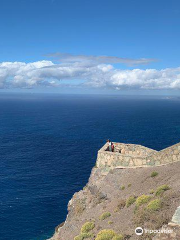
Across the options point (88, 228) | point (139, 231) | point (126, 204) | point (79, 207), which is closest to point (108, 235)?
point (139, 231)

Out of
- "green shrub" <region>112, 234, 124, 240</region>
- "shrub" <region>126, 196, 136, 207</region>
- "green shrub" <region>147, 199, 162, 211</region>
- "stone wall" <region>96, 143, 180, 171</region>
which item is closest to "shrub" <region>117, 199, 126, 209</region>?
"shrub" <region>126, 196, 136, 207</region>

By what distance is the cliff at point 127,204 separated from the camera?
1495 centimetres

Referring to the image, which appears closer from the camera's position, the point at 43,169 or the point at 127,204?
the point at 127,204

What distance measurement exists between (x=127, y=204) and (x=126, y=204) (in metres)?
0.25

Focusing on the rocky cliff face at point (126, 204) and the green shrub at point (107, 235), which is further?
the green shrub at point (107, 235)

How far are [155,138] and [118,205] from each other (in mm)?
83303

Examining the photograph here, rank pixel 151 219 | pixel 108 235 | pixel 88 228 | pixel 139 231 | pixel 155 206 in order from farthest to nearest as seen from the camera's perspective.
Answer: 1. pixel 88 228
2. pixel 155 206
3. pixel 108 235
4. pixel 151 219
5. pixel 139 231

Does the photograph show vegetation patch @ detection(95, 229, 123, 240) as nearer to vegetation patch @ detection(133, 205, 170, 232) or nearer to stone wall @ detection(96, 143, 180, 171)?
vegetation patch @ detection(133, 205, 170, 232)

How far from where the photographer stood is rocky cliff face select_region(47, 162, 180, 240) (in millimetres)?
15359

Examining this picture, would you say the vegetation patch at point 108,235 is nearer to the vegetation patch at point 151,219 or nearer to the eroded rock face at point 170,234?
the vegetation patch at point 151,219

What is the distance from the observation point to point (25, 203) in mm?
51094

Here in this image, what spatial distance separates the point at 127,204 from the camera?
68.5 feet

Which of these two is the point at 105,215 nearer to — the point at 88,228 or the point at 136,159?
the point at 88,228

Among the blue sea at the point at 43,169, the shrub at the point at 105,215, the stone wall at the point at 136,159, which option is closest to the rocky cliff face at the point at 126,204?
the shrub at the point at 105,215
